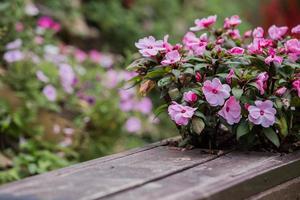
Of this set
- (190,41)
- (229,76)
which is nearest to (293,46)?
(229,76)

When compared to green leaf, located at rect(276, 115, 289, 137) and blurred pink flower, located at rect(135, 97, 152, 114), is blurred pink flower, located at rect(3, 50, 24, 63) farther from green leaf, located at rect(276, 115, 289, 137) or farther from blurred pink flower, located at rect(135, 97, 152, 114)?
green leaf, located at rect(276, 115, 289, 137)

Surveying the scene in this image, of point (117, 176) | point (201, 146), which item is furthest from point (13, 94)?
point (117, 176)

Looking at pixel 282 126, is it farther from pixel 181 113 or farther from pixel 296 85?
pixel 181 113

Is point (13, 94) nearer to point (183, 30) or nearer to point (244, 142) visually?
point (244, 142)

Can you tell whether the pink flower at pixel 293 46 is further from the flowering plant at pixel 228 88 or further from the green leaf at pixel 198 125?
the green leaf at pixel 198 125

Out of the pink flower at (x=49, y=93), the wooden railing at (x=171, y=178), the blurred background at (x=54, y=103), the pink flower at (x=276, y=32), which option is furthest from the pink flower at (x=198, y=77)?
the pink flower at (x=49, y=93)
